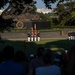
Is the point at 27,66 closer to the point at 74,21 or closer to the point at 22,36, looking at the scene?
the point at 22,36

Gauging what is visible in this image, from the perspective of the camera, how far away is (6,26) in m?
14.8

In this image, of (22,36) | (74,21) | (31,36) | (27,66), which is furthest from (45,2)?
(74,21)

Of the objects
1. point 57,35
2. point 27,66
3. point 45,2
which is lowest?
point 57,35

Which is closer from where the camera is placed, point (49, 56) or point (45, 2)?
point (49, 56)

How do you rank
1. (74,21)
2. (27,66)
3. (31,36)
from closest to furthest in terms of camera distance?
(27,66), (31,36), (74,21)

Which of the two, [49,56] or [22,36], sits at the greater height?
[49,56]

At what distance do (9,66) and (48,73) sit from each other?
690 mm

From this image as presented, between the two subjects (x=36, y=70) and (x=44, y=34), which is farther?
(x=44, y=34)

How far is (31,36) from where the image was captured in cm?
4528

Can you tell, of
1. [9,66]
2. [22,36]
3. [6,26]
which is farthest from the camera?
[22,36]

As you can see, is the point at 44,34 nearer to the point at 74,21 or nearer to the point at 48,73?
the point at 74,21

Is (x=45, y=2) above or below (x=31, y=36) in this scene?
above

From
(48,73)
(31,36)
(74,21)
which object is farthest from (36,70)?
(74,21)

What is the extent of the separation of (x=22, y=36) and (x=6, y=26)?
128ft
